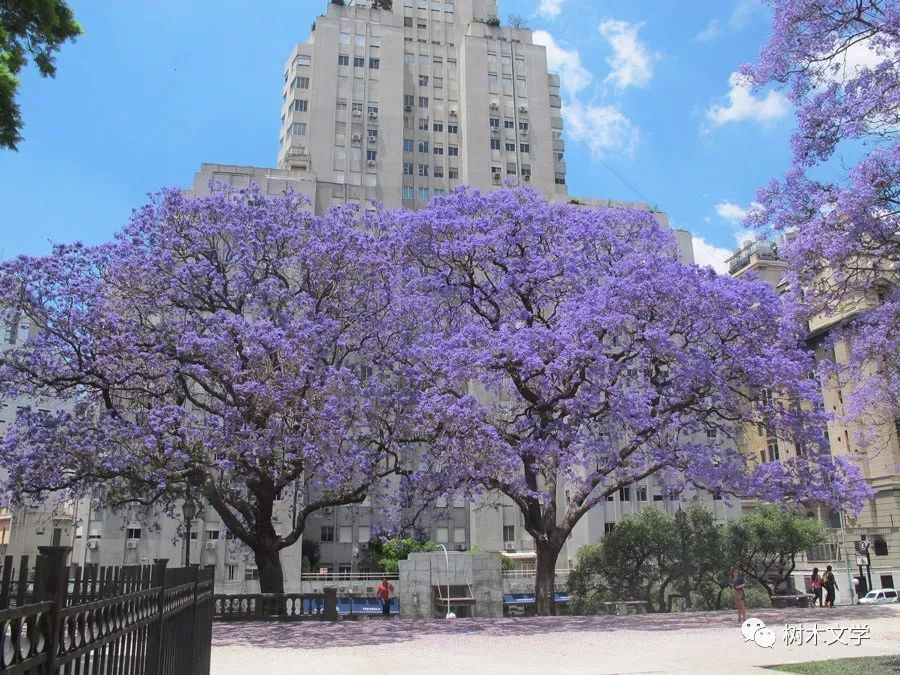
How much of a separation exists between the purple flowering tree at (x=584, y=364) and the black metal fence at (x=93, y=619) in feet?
53.4

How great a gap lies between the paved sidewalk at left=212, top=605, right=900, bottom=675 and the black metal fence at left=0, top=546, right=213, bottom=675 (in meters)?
7.88

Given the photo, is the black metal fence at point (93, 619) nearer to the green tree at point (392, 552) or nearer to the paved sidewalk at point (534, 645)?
the paved sidewalk at point (534, 645)

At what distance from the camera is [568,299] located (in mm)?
23828

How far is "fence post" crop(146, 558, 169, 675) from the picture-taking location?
4.40 meters

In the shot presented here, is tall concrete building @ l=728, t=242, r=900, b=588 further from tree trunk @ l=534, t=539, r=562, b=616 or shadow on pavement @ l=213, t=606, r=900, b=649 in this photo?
shadow on pavement @ l=213, t=606, r=900, b=649

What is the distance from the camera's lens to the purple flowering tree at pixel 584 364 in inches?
863

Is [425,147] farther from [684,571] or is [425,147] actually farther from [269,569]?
[269,569]

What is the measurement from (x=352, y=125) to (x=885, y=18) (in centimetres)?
6276

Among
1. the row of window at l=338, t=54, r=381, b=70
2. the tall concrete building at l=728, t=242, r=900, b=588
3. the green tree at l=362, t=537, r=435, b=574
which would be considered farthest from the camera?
the row of window at l=338, t=54, r=381, b=70

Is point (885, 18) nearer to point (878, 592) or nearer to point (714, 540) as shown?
point (714, 540)

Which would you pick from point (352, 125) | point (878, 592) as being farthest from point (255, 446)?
point (352, 125)

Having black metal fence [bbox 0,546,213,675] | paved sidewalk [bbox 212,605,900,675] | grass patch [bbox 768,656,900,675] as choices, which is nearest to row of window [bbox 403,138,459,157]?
paved sidewalk [bbox 212,605,900,675]

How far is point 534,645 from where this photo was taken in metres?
15.4

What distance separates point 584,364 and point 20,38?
51.6 ft
